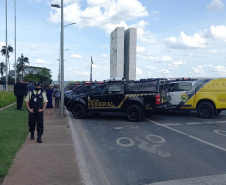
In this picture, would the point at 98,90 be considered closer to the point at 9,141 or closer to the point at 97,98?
the point at 97,98

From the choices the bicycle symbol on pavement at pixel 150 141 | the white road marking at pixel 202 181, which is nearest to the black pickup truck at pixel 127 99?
the bicycle symbol on pavement at pixel 150 141

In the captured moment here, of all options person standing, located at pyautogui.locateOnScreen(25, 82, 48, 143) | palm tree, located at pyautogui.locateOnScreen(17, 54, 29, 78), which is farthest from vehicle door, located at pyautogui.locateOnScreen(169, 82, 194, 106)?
palm tree, located at pyautogui.locateOnScreen(17, 54, 29, 78)

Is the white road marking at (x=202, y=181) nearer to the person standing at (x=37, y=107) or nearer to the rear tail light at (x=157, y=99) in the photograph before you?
the person standing at (x=37, y=107)

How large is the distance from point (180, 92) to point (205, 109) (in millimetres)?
1469

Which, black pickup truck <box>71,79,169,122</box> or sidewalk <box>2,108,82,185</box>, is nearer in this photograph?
sidewalk <box>2,108,82,185</box>

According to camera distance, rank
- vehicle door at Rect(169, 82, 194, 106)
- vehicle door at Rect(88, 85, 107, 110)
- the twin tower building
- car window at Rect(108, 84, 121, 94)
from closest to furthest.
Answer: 1. car window at Rect(108, 84, 121, 94)
2. vehicle door at Rect(88, 85, 107, 110)
3. vehicle door at Rect(169, 82, 194, 106)
4. the twin tower building

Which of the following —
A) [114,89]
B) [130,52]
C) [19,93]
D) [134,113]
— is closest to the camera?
[134,113]

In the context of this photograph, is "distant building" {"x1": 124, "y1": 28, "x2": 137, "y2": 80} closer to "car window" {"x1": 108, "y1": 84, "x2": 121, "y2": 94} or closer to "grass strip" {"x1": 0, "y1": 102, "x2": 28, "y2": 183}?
"car window" {"x1": 108, "y1": 84, "x2": 121, "y2": 94}

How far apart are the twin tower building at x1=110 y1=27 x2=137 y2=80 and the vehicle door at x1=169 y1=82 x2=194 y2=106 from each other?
5796cm

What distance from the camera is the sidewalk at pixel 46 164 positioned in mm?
4784

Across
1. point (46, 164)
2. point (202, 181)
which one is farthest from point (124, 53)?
point (202, 181)

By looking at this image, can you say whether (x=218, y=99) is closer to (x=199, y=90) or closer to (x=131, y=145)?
(x=199, y=90)

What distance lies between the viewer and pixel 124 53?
255 ft

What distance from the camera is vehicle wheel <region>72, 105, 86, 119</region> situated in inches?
531
